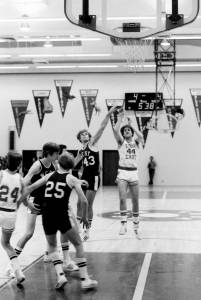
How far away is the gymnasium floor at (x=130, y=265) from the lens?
5.57 m

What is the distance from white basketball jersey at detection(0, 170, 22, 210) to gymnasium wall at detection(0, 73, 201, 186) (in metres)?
21.3

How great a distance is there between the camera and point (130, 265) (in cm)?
700

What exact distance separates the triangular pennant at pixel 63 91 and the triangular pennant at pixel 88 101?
0.78 metres

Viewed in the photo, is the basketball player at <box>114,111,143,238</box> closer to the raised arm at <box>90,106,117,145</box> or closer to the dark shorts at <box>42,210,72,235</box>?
the raised arm at <box>90,106,117,145</box>

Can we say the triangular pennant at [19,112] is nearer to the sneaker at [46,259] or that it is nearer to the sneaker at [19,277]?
the sneaker at [46,259]

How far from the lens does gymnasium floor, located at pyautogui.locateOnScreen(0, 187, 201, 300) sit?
557 cm

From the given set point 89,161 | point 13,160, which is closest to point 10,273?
point 13,160

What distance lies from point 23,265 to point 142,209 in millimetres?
7998

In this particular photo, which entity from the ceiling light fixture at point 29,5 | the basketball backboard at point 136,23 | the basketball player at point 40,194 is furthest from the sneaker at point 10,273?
the ceiling light fixture at point 29,5

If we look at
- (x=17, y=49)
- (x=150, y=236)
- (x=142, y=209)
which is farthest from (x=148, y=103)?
(x=150, y=236)

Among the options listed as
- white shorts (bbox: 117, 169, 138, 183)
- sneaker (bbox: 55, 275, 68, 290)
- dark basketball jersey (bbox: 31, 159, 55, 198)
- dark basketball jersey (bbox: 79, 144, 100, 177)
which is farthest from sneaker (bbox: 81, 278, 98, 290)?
white shorts (bbox: 117, 169, 138, 183)

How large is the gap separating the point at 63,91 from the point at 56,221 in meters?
22.4

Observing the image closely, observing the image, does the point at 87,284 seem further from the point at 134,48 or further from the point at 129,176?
the point at 134,48

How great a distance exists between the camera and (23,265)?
7000mm
